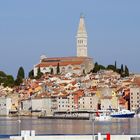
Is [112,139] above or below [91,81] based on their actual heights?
below

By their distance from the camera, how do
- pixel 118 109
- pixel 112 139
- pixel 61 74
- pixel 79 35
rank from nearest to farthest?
1. pixel 112 139
2. pixel 118 109
3. pixel 61 74
4. pixel 79 35

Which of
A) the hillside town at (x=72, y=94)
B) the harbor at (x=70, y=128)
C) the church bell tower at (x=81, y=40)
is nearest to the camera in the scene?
the harbor at (x=70, y=128)

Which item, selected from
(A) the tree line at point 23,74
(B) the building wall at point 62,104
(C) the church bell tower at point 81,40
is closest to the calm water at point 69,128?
(B) the building wall at point 62,104

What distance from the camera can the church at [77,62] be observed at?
335ft

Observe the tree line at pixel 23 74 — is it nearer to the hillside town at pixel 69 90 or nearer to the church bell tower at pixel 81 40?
the hillside town at pixel 69 90

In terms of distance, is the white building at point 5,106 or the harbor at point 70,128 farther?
the white building at point 5,106

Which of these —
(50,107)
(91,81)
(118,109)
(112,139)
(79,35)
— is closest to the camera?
(112,139)

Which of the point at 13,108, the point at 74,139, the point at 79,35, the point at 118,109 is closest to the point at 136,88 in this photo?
the point at 118,109

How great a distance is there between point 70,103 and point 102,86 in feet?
22.8

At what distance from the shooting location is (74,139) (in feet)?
41.3

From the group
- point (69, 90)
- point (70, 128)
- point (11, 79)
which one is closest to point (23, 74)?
point (11, 79)

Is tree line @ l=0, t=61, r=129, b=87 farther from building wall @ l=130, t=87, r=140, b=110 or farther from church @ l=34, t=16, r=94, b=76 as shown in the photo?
building wall @ l=130, t=87, r=140, b=110

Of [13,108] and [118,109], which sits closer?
[118,109]

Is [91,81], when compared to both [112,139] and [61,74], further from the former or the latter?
[112,139]
